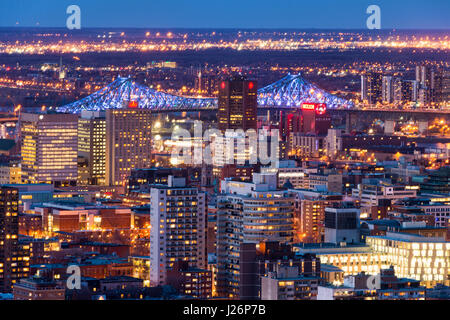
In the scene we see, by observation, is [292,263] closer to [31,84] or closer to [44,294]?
[44,294]

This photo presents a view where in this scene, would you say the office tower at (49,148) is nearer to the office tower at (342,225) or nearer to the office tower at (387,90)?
the office tower at (342,225)

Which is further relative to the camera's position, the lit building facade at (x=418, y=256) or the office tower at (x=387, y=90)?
the office tower at (x=387, y=90)

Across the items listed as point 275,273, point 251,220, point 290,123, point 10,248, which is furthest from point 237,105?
point 275,273

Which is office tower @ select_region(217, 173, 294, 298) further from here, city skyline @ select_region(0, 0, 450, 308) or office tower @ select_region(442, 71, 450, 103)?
office tower @ select_region(442, 71, 450, 103)

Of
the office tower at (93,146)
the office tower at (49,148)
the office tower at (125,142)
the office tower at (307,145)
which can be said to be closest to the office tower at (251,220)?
the office tower at (49,148)
